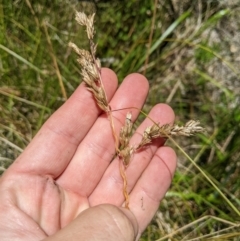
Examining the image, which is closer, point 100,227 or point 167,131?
point 100,227

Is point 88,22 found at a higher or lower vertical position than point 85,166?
higher

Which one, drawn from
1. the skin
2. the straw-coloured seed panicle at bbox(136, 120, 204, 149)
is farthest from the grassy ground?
the straw-coloured seed panicle at bbox(136, 120, 204, 149)

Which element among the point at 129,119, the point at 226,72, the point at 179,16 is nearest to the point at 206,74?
the point at 226,72

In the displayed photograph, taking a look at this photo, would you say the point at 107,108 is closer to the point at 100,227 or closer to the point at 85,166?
the point at 85,166

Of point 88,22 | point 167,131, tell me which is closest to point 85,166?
point 167,131

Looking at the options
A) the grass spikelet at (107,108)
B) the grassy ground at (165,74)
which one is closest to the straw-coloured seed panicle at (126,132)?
the grass spikelet at (107,108)

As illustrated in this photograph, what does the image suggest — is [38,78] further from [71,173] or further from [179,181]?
[179,181]

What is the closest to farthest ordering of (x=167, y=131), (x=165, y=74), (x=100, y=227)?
(x=100, y=227) → (x=167, y=131) → (x=165, y=74)

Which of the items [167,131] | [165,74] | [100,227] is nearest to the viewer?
[100,227]
